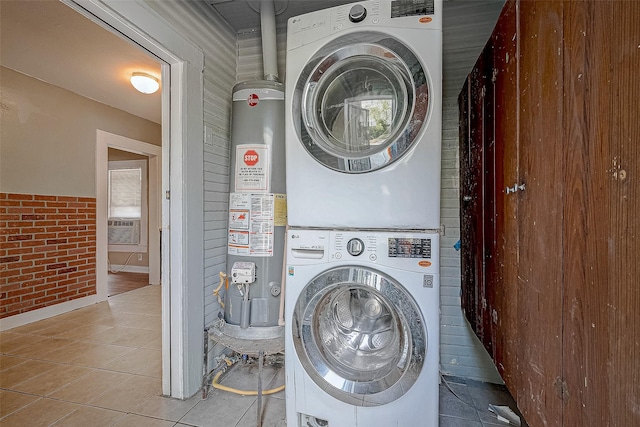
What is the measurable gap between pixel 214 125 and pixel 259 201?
2.21ft

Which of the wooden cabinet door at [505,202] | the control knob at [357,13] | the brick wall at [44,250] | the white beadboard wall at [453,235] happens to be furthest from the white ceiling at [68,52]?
the white beadboard wall at [453,235]

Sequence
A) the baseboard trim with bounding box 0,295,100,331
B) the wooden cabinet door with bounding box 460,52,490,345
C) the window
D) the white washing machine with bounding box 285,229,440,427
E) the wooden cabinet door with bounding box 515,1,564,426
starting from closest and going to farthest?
the wooden cabinet door with bounding box 515,1,564,426
the white washing machine with bounding box 285,229,440,427
the wooden cabinet door with bounding box 460,52,490,345
the baseboard trim with bounding box 0,295,100,331
the window

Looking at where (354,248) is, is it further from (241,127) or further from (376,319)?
(241,127)

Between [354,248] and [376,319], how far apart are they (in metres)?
0.38

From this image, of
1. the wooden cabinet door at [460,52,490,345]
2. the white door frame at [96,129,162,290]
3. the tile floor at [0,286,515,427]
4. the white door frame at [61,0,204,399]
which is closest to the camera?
the wooden cabinet door at [460,52,490,345]

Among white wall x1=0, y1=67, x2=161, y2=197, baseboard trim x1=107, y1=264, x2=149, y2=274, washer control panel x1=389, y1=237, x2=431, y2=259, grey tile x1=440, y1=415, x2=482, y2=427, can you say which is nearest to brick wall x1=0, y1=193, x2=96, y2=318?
white wall x1=0, y1=67, x2=161, y2=197

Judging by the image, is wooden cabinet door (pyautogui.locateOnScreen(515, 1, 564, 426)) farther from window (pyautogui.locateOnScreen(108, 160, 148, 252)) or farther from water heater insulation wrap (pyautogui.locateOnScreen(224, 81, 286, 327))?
window (pyautogui.locateOnScreen(108, 160, 148, 252))

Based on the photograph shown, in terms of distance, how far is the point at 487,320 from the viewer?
139 cm

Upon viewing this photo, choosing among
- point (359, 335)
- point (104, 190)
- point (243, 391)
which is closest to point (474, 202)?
point (359, 335)

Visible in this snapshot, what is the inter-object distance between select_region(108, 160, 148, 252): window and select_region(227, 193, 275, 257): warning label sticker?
4.30 m

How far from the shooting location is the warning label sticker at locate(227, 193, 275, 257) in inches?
69.1

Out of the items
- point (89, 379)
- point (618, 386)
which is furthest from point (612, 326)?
point (89, 379)

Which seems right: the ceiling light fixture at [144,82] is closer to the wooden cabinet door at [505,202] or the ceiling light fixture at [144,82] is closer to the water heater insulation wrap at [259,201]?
the water heater insulation wrap at [259,201]

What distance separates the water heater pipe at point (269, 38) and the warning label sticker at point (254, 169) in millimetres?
582
